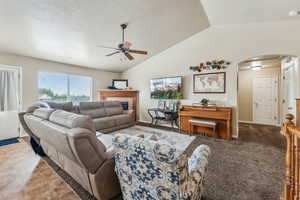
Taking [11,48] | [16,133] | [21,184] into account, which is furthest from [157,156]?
[16,133]

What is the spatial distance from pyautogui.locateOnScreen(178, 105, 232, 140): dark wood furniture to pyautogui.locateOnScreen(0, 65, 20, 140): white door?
5011mm

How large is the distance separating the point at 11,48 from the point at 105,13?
2.74 meters

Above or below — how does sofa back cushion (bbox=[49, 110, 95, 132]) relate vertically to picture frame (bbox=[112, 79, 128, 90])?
below

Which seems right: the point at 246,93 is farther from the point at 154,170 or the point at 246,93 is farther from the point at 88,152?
the point at 88,152

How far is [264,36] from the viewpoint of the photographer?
11.0 feet

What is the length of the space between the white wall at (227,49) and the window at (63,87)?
269 cm

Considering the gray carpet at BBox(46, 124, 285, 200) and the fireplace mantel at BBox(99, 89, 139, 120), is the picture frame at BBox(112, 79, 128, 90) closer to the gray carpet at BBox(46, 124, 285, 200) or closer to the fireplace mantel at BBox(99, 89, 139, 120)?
the fireplace mantel at BBox(99, 89, 139, 120)

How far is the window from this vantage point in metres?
4.28

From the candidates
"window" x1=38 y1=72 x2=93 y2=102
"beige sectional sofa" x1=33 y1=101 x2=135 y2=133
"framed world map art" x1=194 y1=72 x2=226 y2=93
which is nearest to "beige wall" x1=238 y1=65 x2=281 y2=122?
"framed world map art" x1=194 y1=72 x2=226 y2=93

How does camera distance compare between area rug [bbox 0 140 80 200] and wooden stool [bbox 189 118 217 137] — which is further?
wooden stool [bbox 189 118 217 137]

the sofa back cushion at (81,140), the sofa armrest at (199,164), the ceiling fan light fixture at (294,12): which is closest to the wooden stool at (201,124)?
the sofa armrest at (199,164)

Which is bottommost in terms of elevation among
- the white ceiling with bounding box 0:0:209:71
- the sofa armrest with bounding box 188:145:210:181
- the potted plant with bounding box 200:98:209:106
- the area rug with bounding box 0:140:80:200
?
the area rug with bounding box 0:140:80:200

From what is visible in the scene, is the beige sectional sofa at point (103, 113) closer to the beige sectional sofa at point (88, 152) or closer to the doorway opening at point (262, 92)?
the beige sectional sofa at point (88, 152)

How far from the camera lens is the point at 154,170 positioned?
98 centimetres
